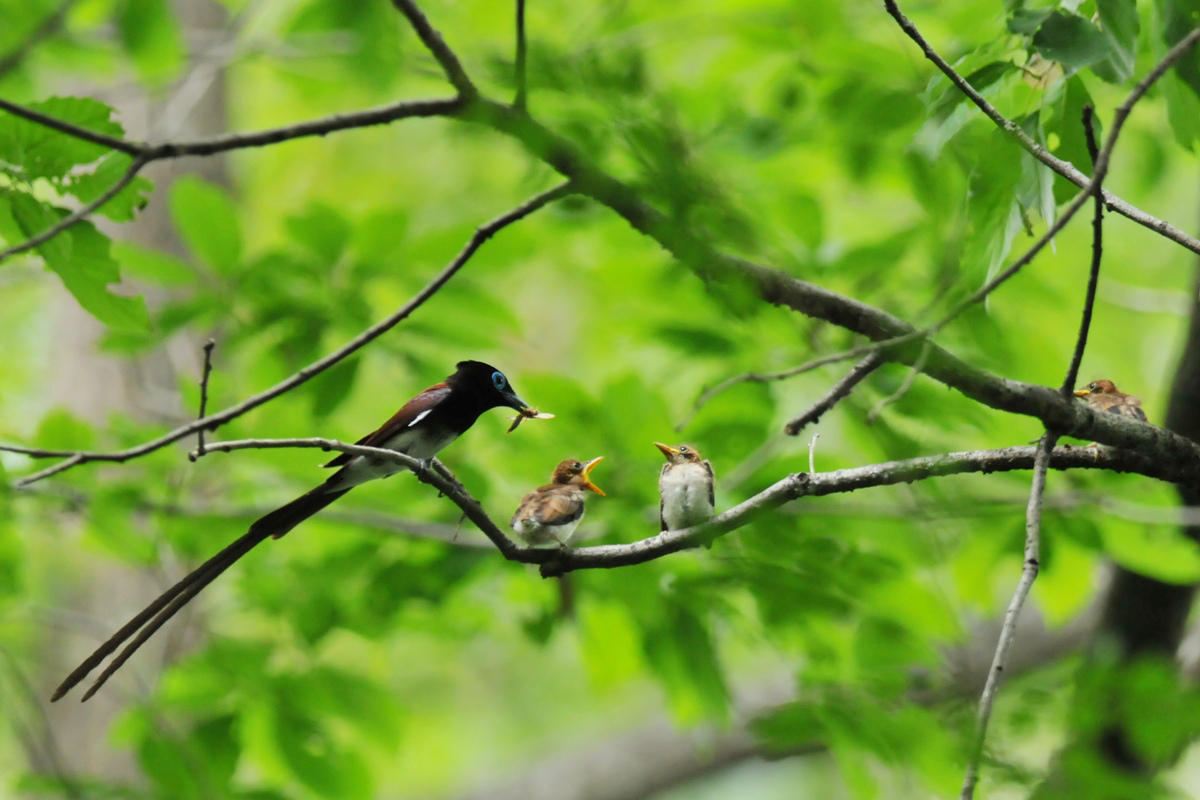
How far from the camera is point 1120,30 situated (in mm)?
2143

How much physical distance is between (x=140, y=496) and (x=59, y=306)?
3.95 metres

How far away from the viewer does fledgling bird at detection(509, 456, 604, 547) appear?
7.72 ft

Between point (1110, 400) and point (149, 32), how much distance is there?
4.29 metres

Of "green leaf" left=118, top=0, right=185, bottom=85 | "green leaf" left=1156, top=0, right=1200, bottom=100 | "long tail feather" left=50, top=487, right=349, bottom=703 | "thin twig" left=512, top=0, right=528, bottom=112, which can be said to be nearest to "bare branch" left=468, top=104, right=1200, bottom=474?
"thin twig" left=512, top=0, right=528, bottom=112

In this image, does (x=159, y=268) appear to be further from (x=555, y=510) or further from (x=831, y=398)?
(x=831, y=398)

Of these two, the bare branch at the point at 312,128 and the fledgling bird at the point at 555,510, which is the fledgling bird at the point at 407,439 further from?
the bare branch at the point at 312,128

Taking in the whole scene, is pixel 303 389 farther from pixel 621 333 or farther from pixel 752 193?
pixel 752 193

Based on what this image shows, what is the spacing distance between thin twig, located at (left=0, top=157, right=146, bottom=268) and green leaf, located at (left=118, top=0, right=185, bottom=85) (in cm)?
221

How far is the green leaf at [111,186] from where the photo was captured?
8.87ft

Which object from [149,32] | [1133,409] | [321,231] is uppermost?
[149,32]

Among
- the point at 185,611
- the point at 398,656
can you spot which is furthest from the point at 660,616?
the point at 398,656

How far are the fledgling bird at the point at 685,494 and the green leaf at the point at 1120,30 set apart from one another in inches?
50.5

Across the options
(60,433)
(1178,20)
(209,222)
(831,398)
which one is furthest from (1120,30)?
(60,433)

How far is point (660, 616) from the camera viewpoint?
12.2 feet
